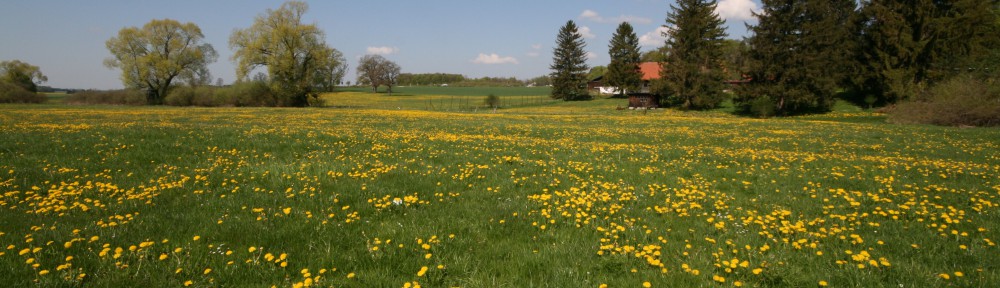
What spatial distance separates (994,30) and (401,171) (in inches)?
2391

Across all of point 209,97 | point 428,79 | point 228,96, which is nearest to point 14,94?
point 209,97

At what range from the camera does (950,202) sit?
718 centimetres

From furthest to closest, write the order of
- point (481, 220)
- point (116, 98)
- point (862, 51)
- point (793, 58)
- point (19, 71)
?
point (19, 71), point (116, 98), point (862, 51), point (793, 58), point (481, 220)

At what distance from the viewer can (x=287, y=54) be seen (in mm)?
55938

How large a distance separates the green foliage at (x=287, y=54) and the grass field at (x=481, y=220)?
4686 centimetres

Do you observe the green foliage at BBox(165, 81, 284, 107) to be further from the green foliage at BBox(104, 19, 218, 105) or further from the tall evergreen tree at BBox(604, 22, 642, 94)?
the tall evergreen tree at BBox(604, 22, 642, 94)

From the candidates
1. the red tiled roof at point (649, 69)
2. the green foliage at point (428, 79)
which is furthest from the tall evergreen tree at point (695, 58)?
the green foliage at point (428, 79)

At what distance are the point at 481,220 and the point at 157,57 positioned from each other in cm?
6875

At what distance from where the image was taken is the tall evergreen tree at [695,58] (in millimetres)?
50812

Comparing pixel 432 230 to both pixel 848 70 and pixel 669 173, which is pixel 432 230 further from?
pixel 848 70

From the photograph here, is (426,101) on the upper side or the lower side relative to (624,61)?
lower

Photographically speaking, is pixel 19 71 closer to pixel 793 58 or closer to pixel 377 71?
pixel 377 71

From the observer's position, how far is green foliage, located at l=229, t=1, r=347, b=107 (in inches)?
2172

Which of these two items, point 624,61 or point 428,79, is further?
point 428,79
